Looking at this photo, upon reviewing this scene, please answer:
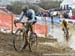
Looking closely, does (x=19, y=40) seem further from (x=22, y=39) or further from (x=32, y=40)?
(x=32, y=40)

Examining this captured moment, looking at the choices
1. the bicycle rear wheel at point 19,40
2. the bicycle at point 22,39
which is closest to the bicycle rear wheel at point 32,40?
the bicycle at point 22,39

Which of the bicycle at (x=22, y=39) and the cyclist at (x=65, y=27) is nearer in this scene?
the bicycle at (x=22, y=39)

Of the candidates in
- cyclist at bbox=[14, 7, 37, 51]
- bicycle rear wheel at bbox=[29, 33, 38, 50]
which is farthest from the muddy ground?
cyclist at bbox=[14, 7, 37, 51]

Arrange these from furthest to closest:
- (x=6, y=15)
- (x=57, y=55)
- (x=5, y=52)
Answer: (x=6, y=15) < (x=57, y=55) < (x=5, y=52)

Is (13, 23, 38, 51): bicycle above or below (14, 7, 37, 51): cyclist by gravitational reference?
below

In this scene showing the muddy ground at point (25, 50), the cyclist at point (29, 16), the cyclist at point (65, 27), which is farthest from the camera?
the cyclist at point (65, 27)

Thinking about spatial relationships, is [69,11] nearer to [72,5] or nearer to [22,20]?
[72,5]

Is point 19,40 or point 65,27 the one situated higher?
point 65,27

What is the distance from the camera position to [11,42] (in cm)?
639

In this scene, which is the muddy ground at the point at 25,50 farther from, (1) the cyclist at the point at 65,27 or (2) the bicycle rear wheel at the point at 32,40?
(1) the cyclist at the point at 65,27

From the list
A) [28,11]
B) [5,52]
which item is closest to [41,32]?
[28,11]

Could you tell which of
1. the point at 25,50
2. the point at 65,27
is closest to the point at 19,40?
the point at 25,50

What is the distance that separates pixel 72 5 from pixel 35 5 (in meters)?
0.98

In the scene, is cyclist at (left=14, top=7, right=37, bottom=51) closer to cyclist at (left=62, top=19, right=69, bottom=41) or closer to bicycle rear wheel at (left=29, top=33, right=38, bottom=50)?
bicycle rear wheel at (left=29, top=33, right=38, bottom=50)
